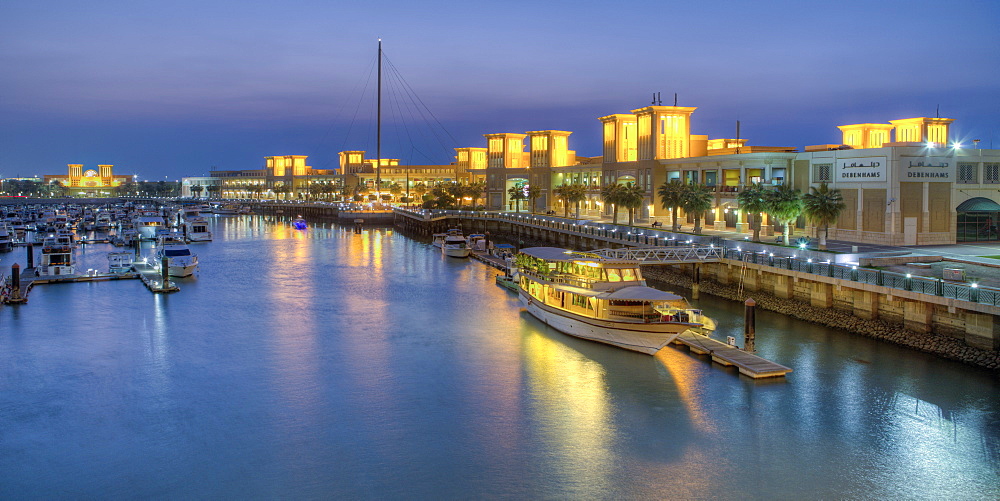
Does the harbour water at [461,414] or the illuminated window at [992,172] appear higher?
the illuminated window at [992,172]

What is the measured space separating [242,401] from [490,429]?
363 inches

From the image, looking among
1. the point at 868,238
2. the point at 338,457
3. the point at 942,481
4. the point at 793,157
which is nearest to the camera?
the point at 942,481

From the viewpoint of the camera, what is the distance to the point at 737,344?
3366 cm

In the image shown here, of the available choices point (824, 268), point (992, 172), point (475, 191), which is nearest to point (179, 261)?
point (824, 268)

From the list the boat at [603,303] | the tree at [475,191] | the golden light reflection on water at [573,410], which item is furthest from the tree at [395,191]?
the golden light reflection on water at [573,410]

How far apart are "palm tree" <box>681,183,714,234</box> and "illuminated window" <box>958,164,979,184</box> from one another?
748 inches

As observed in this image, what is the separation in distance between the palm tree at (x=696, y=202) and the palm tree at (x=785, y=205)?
1125cm

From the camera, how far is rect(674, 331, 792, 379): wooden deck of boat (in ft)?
93.2

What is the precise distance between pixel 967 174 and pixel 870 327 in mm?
23137

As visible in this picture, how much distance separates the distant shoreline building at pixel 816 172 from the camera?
49.4m

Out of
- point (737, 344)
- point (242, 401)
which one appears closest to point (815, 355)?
point (737, 344)

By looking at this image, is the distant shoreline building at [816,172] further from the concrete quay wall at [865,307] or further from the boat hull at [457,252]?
the boat hull at [457,252]

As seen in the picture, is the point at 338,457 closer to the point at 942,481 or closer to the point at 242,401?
the point at 242,401

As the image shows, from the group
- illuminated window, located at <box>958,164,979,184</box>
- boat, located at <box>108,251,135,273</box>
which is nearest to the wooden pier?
boat, located at <box>108,251,135,273</box>
